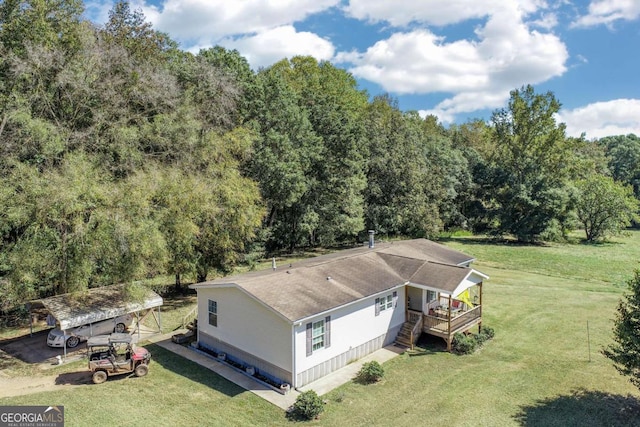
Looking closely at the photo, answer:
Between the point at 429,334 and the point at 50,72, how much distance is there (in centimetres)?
2419

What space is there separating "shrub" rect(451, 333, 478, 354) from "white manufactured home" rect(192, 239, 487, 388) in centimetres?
38

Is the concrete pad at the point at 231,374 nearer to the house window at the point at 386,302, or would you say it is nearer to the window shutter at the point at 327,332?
the window shutter at the point at 327,332

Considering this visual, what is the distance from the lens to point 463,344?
60.3 feet

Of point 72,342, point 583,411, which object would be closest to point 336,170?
point 72,342

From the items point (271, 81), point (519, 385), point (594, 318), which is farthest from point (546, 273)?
point (271, 81)

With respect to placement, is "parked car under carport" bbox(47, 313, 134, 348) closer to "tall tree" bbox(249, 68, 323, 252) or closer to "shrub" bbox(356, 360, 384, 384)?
"shrub" bbox(356, 360, 384, 384)

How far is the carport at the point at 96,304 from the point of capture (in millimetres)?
17161

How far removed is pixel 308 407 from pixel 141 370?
6839 millimetres

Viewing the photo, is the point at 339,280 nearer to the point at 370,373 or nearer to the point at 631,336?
the point at 370,373

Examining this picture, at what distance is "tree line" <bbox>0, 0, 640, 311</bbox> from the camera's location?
18.6 metres

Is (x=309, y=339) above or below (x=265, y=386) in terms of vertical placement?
above

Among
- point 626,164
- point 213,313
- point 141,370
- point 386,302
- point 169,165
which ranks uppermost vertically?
point 626,164

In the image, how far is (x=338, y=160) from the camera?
132 feet

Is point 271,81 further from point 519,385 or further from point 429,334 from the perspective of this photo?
point 519,385
